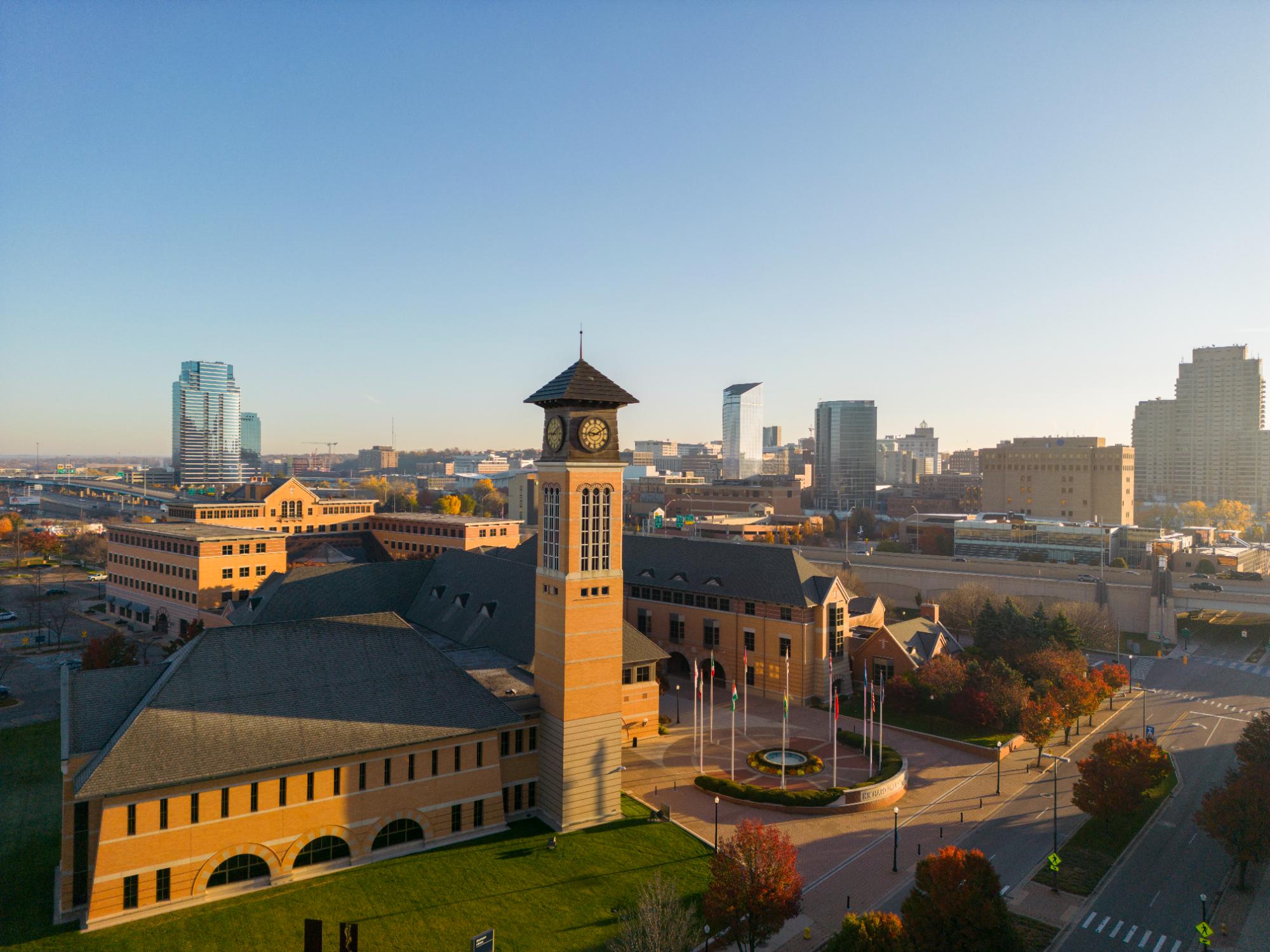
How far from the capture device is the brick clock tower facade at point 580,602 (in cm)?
4366

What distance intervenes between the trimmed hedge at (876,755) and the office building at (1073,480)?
150 meters

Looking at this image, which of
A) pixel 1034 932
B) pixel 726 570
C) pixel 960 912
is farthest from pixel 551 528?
pixel 726 570

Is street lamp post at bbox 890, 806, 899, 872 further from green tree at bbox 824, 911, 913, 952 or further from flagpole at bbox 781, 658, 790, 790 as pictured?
green tree at bbox 824, 911, 913, 952

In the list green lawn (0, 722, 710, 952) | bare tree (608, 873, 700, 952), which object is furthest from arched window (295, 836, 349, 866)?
bare tree (608, 873, 700, 952)

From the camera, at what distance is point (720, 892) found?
31.9 meters

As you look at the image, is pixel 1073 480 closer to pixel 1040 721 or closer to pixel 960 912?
pixel 1040 721

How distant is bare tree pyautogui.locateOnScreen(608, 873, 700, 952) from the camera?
29.5 m

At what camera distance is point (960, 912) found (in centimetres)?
2970

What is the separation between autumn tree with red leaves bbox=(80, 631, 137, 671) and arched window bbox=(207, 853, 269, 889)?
3274 centimetres

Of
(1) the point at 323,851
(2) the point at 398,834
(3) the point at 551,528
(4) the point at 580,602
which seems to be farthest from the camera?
(3) the point at 551,528

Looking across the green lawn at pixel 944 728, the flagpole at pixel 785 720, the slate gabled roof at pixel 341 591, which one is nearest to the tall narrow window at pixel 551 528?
the flagpole at pixel 785 720

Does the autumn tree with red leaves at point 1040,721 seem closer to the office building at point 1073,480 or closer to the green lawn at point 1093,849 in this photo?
the green lawn at point 1093,849

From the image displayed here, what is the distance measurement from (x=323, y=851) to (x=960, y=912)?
2944 centimetres

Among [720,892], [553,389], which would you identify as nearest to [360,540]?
[553,389]
